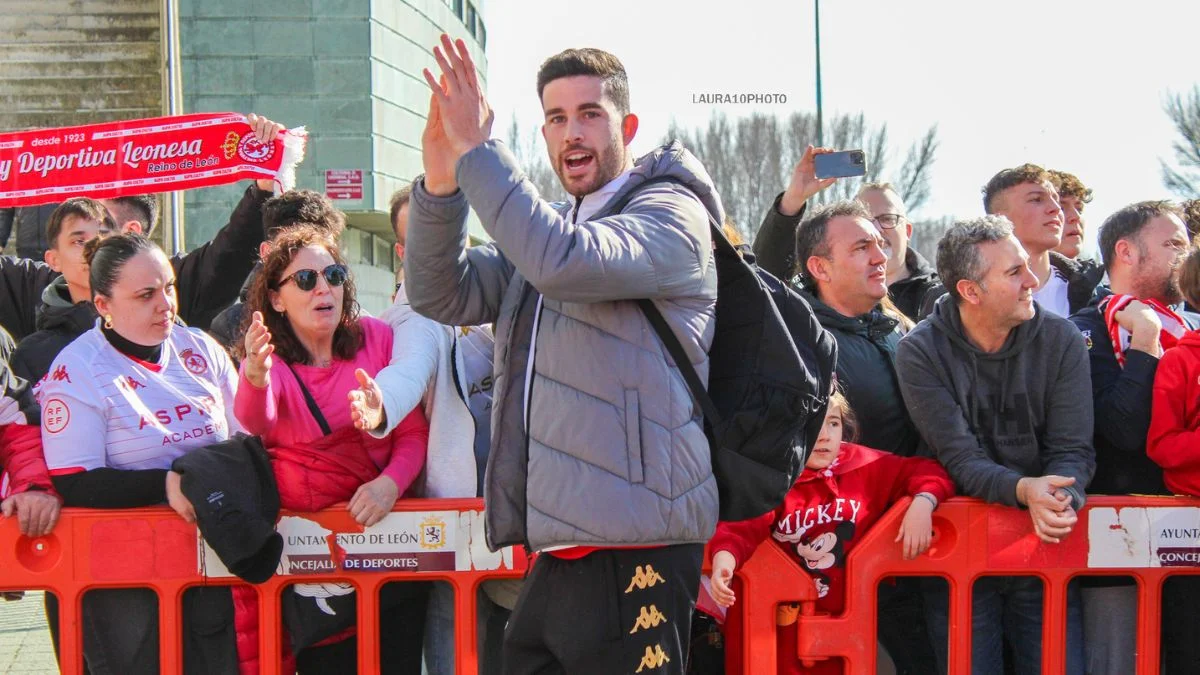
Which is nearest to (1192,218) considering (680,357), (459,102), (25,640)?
(680,357)

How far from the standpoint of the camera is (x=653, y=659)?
285 cm

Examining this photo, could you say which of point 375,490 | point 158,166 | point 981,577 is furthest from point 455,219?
point 158,166

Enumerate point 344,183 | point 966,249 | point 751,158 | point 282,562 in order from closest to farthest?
point 282,562 → point 966,249 → point 344,183 → point 751,158

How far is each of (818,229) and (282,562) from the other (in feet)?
7.09

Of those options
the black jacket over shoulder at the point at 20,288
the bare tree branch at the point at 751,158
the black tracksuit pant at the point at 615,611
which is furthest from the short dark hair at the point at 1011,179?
the bare tree branch at the point at 751,158

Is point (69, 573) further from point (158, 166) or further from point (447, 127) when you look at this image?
point (158, 166)

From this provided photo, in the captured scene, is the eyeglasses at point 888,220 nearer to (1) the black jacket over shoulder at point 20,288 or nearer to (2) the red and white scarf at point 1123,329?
(2) the red and white scarf at point 1123,329

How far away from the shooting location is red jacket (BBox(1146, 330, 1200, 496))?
3.85 m

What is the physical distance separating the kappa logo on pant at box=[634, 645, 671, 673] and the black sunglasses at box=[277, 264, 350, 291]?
1.68m

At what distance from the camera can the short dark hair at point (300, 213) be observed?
15.7 feet

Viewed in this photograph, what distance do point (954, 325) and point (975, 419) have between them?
11.9 inches

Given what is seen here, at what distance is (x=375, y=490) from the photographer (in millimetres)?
3734

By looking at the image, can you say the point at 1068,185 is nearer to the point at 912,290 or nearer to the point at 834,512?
the point at 912,290

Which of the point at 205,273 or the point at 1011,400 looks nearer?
the point at 1011,400
